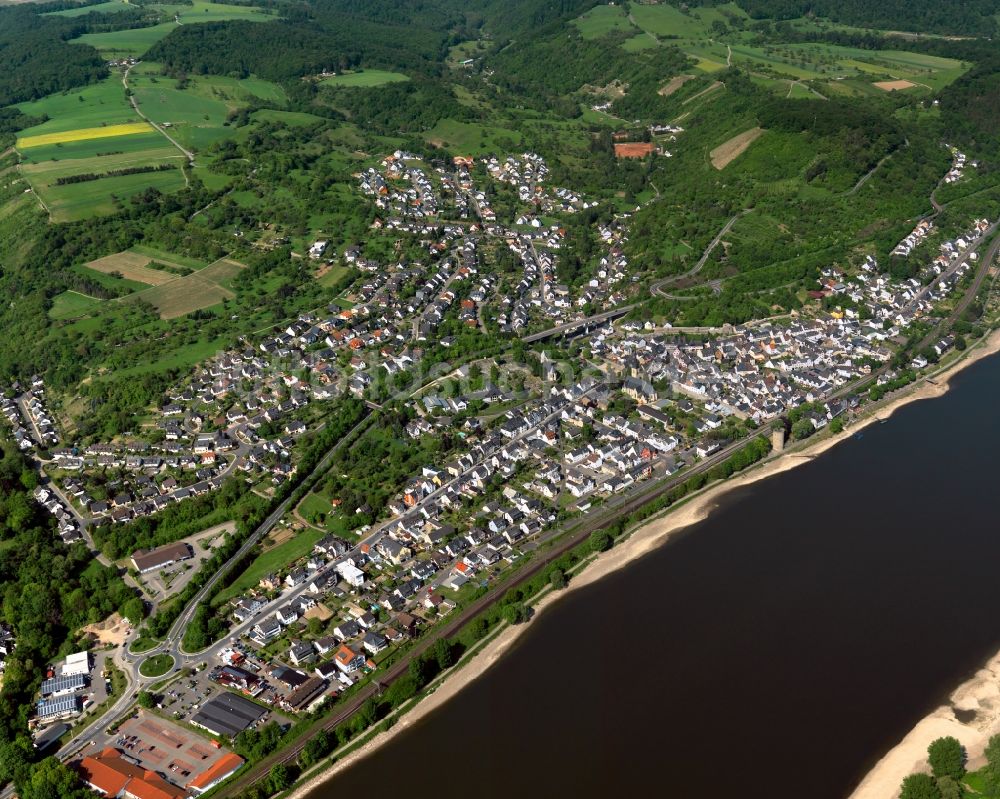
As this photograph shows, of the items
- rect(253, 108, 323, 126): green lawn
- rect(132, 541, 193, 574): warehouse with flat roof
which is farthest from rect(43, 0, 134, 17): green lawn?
rect(132, 541, 193, 574): warehouse with flat roof

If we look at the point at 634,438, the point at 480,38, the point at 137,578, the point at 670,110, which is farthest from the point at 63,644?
the point at 480,38

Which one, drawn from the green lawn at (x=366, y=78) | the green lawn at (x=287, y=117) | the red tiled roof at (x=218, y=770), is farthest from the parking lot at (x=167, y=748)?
the green lawn at (x=366, y=78)

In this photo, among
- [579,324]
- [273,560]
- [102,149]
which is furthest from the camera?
[102,149]

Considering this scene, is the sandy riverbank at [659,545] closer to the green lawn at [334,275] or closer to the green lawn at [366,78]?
the green lawn at [334,275]

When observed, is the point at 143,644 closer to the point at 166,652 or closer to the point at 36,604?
the point at 166,652

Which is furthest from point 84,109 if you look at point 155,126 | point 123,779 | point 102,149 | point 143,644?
point 123,779
